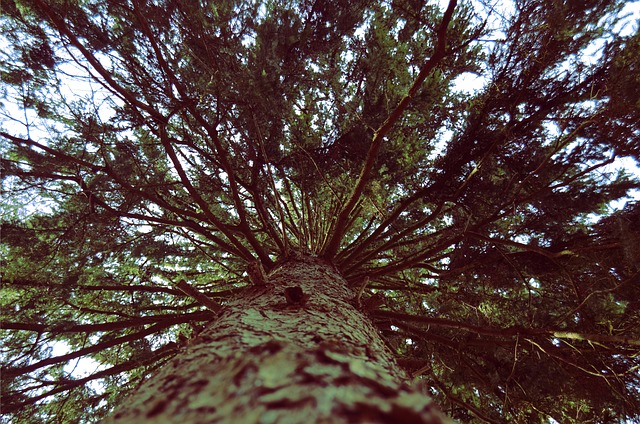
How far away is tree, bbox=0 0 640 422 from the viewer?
11.2ft

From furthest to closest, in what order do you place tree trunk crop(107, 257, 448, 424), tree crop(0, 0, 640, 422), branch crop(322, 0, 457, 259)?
1. tree crop(0, 0, 640, 422)
2. branch crop(322, 0, 457, 259)
3. tree trunk crop(107, 257, 448, 424)

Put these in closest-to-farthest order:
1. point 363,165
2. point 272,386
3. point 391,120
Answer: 1. point 272,386
2. point 391,120
3. point 363,165

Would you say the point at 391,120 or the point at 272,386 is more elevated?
the point at 391,120

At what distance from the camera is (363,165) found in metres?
4.42

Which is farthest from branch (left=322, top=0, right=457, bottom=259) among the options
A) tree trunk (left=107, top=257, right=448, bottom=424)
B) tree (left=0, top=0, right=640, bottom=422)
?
tree trunk (left=107, top=257, right=448, bottom=424)

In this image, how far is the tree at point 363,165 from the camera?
3.43m

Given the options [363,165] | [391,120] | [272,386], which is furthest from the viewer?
[363,165]

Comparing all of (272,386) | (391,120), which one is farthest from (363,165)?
(272,386)

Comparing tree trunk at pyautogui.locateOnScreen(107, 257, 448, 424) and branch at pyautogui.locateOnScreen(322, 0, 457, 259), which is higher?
branch at pyautogui.locateOnScreen(322, 0, 457, 259)

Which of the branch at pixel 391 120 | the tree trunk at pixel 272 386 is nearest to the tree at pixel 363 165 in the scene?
the branch at pixel 391 120

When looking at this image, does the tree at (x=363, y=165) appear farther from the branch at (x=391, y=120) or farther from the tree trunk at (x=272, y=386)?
the tree trunk at (x=272, y=386)

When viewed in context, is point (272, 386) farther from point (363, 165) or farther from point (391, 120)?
point (363, 165)

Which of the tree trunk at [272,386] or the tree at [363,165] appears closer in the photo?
the tree trunk at [272,386]

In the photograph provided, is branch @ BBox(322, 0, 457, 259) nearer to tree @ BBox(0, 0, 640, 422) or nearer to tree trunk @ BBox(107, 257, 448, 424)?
tree @ BBox(0, 0, 640, 422)
